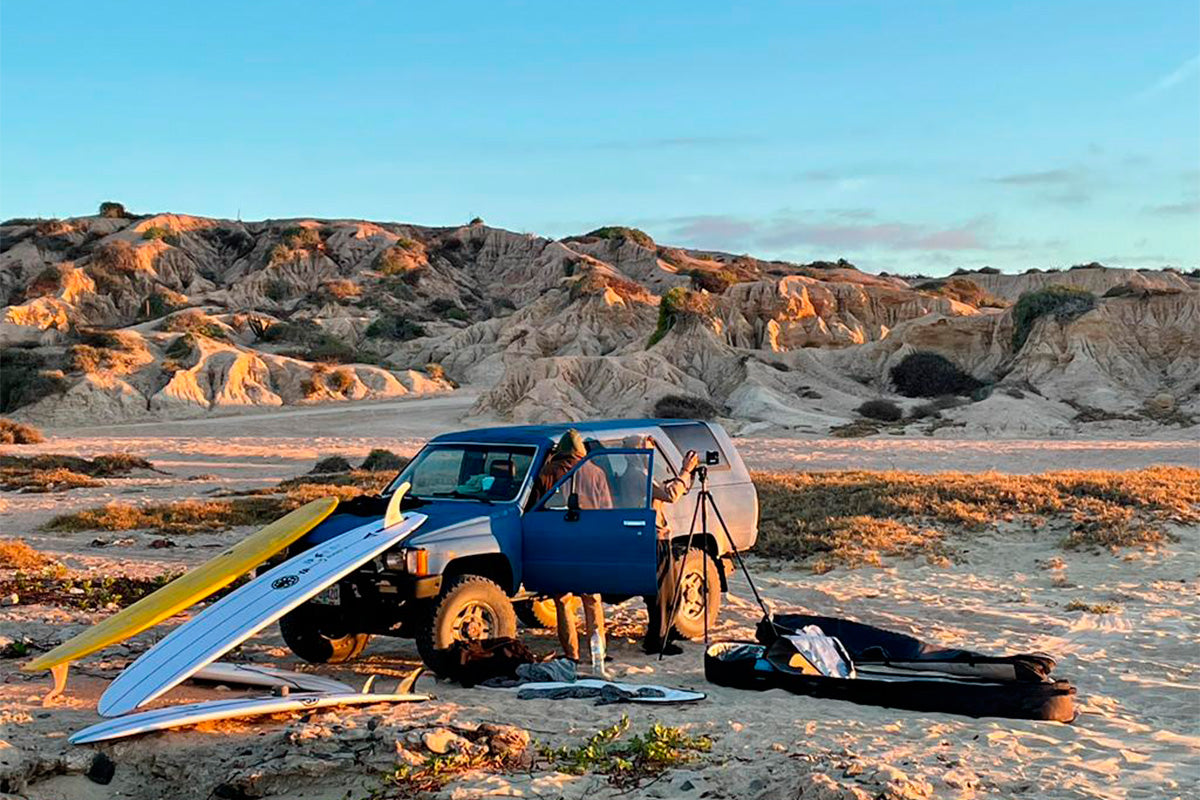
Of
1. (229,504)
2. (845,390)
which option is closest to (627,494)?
(229,504)

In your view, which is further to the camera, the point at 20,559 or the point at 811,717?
the point at 20,559

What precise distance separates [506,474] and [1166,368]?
4186cm

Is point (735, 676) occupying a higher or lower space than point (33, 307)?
lower

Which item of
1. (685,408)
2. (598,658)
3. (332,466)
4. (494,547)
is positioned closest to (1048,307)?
(685,408)

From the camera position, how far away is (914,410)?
39.4m

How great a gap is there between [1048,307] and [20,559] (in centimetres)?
4101

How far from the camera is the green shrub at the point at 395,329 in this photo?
232 ft

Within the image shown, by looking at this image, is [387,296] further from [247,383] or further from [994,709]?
[994,709]

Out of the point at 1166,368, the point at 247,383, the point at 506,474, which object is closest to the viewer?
the point at 506,474

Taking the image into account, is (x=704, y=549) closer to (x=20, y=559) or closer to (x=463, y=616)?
(x=463, y=616)

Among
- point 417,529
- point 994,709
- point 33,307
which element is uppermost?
point 33,307

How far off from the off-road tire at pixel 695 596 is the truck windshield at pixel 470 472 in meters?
1.68

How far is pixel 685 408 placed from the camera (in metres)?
40.5

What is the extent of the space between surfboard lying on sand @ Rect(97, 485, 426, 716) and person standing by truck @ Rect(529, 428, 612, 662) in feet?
3.83
